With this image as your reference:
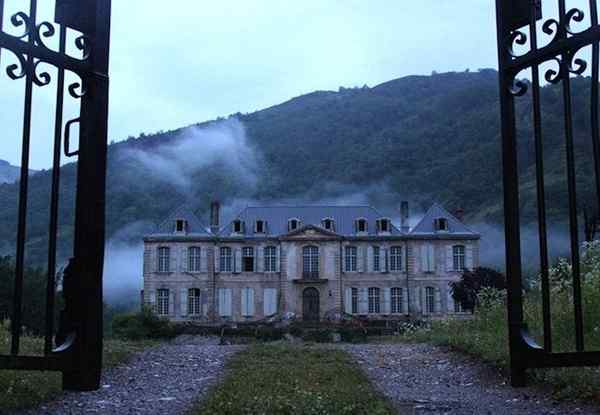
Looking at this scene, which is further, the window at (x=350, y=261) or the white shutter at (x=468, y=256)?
the window at (x=350, y=261)

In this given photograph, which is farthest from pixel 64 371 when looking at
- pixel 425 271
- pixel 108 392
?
pixel 425 271

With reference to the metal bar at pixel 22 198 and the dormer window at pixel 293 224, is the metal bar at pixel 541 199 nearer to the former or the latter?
the metal bar at pixel 22 198

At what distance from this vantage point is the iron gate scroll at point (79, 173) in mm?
3365

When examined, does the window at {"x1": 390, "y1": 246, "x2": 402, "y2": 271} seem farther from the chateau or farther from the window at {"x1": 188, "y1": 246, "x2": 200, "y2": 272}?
the window at {"x1": 188, "y1": 246, "x2": 200, "y2": 272}

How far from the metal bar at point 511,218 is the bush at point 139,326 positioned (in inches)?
705

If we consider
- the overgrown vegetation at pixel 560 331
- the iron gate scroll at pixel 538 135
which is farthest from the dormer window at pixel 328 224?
the iron gate scroll at pixel 538 135

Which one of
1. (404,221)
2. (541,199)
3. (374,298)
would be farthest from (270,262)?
(541,199)

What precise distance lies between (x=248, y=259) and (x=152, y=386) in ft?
107

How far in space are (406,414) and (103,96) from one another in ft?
9.11

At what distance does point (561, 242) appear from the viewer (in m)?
45.1

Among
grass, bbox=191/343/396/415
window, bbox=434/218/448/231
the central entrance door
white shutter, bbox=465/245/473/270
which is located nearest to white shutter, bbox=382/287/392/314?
the central entrance door

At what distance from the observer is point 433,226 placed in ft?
128

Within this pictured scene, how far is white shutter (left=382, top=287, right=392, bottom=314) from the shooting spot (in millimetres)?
38781

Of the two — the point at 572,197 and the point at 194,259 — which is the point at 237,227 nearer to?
the point at 194,259
